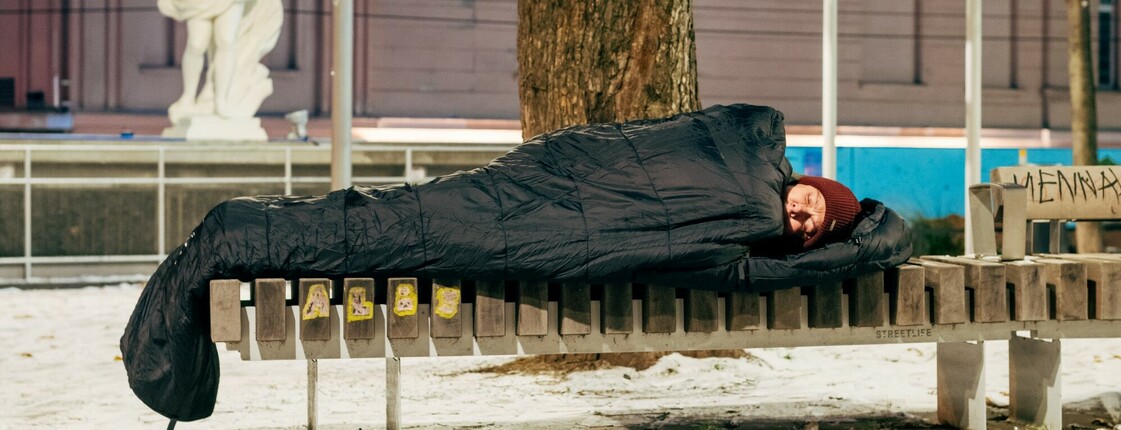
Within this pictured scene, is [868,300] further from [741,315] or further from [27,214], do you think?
[27,214]

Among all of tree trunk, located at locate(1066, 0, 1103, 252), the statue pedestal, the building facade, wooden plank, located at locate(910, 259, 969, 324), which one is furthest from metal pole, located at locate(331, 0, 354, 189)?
the building facade

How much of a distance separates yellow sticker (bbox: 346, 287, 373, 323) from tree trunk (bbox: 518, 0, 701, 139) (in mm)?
2157

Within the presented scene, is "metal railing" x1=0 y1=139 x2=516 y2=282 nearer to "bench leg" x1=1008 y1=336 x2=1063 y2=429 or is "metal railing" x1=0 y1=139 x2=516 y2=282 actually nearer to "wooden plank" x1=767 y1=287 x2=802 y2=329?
"bench leg" x1=1008 y1=336 x2=1063 y2=429

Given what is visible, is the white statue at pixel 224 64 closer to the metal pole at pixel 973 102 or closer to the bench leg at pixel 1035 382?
the metal pole at pixel 973 102

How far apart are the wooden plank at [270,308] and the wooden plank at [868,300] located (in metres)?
1.50

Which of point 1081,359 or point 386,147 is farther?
point 386,147

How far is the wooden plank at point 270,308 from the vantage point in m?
3.21

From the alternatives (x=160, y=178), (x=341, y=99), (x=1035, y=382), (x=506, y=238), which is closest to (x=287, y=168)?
Result: (x=160, y=178)

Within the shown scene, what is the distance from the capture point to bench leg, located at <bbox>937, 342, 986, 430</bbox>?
402 cm

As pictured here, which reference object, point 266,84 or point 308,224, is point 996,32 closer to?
point 266,84

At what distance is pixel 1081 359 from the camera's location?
5676 mm

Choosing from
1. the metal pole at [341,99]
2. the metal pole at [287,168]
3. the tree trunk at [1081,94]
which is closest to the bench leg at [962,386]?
the metal pole at [341,99]

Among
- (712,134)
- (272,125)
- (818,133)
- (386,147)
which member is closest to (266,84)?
(386,147)

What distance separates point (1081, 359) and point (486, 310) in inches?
132
